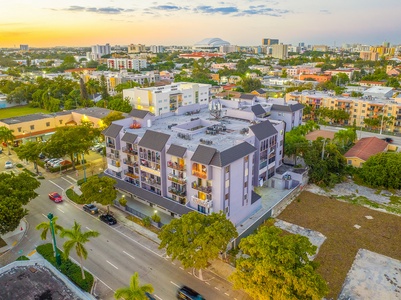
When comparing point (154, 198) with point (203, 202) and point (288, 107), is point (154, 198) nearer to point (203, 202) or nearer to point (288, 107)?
point (203, 202)

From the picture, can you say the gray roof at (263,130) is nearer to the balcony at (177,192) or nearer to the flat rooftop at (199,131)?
the flat rooftop at (199,131)

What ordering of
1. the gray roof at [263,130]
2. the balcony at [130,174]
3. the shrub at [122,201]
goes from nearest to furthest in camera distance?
1. the shrub at [122,201]
2. the balcony at [130,174]
3. the gray roof at [263,130]

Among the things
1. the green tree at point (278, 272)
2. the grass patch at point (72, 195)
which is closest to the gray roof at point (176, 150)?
the green tree at point (278, 272)

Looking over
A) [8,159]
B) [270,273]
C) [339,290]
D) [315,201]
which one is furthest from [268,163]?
[8,159]

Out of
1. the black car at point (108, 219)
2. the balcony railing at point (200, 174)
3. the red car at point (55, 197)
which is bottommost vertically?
the black car at point (108, 219)

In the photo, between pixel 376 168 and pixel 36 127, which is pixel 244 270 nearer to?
pixel 376 168

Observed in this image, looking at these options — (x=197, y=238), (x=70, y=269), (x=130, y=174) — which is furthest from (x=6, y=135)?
(x=197, y=238)

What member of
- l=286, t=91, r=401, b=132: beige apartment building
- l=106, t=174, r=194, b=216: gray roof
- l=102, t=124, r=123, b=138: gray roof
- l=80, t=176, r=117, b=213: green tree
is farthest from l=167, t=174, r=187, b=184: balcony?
l=286, t=91, r=401, b=132: beige apartment building
